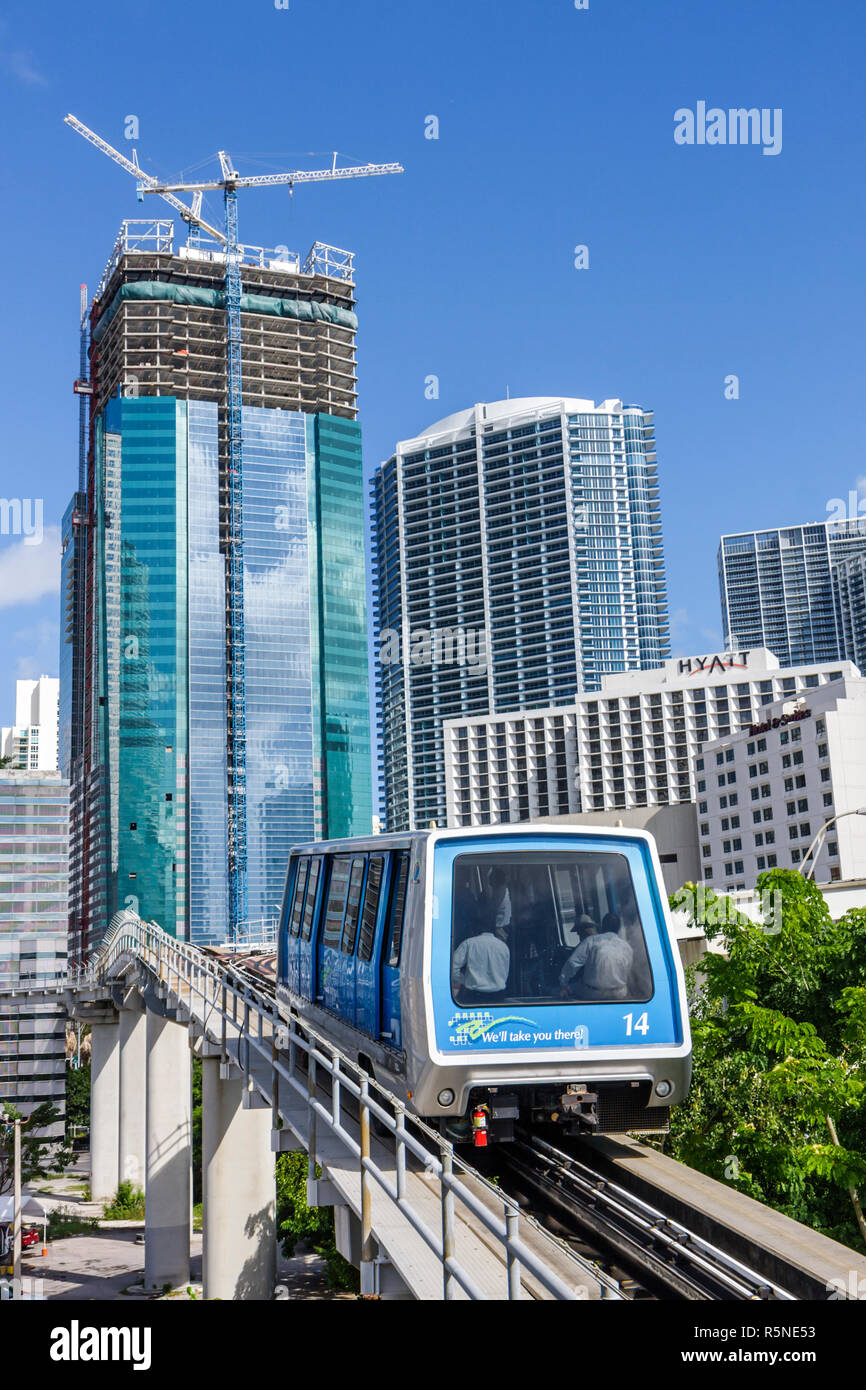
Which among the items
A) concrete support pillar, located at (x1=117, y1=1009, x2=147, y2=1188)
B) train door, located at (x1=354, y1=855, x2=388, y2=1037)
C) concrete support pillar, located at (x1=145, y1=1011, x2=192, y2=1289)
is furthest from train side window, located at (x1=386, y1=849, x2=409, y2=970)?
concrete support pillar, located at (x1=117, y1=1009, x2=147, y2=1188)

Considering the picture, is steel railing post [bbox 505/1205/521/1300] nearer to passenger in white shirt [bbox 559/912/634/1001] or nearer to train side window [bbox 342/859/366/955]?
passenger in white shirt [bbox 559/912/634/1001]

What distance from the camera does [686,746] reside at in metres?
176

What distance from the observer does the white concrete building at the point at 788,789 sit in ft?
330

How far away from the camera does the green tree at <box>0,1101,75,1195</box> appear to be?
83812 mm

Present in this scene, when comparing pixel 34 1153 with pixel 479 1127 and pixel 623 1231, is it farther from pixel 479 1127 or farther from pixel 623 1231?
pixel 623 1231

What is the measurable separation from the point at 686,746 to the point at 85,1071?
91.1 m

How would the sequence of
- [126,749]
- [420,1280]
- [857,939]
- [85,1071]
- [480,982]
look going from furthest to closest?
[126,749] < [85,1071] < [857,939] < [480,982] < [420,1280]

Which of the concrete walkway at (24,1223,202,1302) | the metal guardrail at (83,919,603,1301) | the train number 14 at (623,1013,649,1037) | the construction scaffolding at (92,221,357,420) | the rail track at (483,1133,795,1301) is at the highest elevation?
the construction scaffolding at (92,221,357,420)

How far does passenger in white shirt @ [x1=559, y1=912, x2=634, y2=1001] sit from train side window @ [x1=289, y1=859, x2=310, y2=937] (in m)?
8.25

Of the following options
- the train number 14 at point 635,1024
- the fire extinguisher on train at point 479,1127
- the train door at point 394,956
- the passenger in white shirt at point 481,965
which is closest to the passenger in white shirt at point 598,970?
the train number 14 at point 635,1024

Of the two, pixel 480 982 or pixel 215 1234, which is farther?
pixel 215 1234
